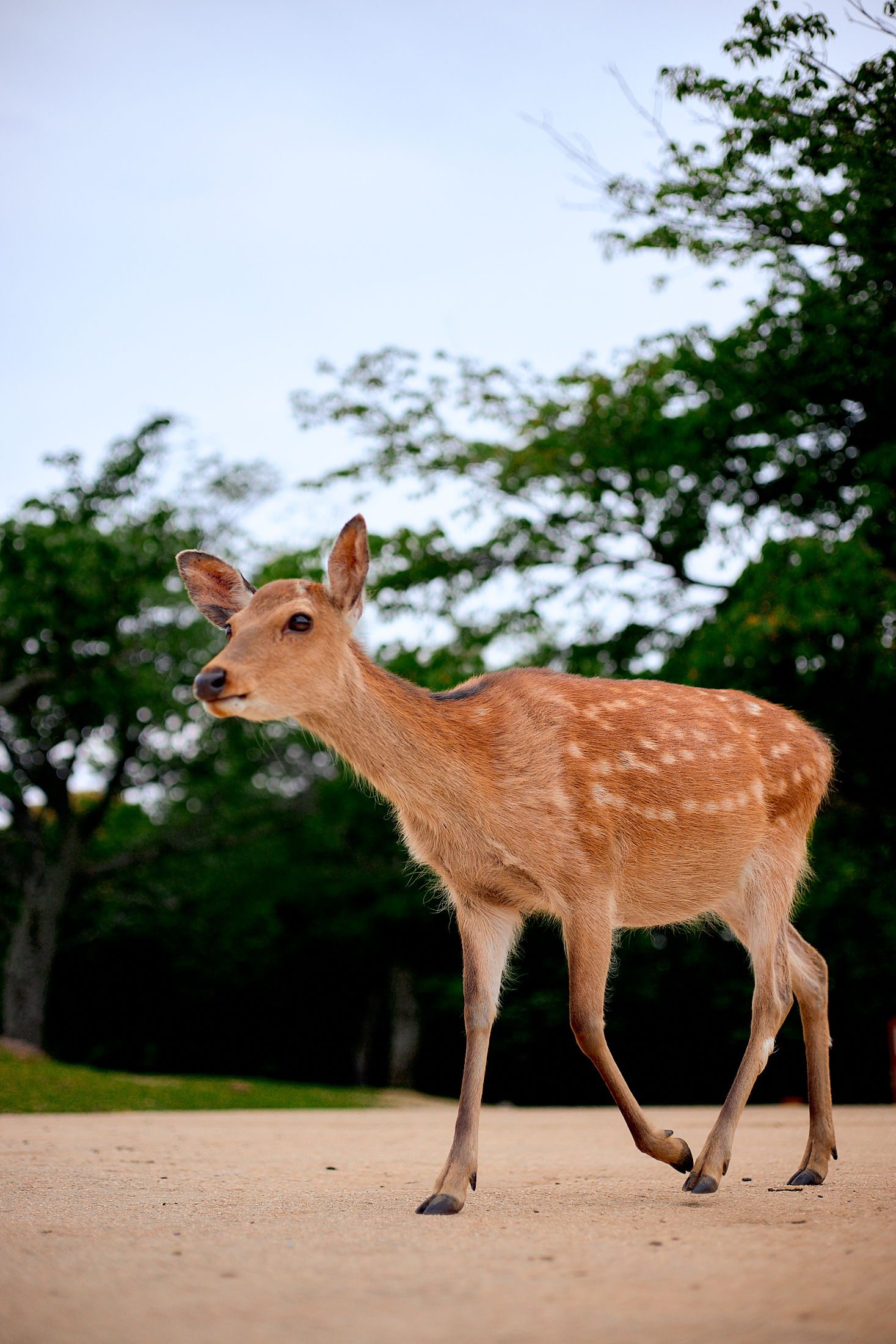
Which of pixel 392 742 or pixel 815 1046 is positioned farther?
pixel 815 1046

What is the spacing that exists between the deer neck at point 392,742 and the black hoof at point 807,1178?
2.03m

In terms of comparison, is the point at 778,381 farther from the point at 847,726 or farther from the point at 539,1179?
the point at 539,1179

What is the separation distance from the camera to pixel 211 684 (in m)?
4.54

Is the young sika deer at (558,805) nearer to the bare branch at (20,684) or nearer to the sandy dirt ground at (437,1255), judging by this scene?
the sandy dirt ground at (437,1255)

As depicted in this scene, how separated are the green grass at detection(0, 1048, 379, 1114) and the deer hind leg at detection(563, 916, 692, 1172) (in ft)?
29.1

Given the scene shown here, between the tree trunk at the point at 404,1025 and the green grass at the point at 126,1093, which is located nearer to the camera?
the green grass at the point at 126,1093

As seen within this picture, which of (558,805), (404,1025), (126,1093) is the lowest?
(126,1093)

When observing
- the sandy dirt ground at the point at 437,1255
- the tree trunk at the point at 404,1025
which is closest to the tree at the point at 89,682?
the tree trunk at the point at 404,1025

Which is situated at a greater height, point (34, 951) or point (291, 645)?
point (291, 645)

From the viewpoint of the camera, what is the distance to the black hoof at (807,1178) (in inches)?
196

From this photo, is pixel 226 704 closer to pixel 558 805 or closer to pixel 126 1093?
pixel 558 805

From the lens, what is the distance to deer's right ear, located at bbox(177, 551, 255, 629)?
5395 mm

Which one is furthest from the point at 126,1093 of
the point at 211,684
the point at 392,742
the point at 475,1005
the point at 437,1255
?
the point at 437,1255

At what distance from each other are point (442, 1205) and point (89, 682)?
56.1 feet
